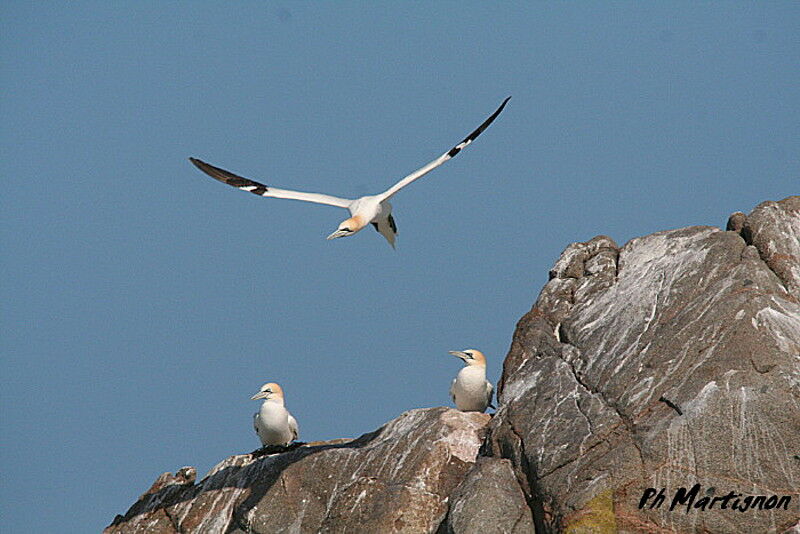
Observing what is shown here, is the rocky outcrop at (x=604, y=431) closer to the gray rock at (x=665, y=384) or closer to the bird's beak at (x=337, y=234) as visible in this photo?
the gray rock at (x=665, y=384)

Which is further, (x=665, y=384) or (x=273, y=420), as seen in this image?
(x=273, y=420)

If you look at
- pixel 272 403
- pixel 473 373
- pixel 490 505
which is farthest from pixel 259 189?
pixel 490 505

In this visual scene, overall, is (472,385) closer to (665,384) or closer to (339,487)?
(339,487)

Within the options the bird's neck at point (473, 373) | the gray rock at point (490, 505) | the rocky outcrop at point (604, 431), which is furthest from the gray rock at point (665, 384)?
the bird's neck at point (473, 373)

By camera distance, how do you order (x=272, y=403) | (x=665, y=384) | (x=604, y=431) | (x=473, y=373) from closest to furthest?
1. (x=604, y=431)
2. (x=665, y=384)
3. (x=473, y=373)
4. (x=272, y=403)

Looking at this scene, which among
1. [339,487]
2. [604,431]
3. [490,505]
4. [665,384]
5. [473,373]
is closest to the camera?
[604,431]

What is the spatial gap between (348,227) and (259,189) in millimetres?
2578

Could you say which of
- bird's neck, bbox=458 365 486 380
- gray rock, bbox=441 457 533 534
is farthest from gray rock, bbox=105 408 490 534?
bird's neck, bbox=458 365 486 380

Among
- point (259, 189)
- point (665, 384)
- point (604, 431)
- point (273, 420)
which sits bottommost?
point (604, 431)

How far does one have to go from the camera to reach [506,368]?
19438 millimetres

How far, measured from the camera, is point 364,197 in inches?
882

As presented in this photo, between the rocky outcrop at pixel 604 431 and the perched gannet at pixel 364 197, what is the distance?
310 cm

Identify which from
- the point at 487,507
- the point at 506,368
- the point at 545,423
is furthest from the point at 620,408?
the point at 506,368

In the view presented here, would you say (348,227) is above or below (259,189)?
below
